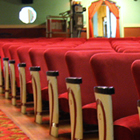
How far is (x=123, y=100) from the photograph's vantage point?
1189 millimetres

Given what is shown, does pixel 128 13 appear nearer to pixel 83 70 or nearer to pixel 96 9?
pixel 96 9

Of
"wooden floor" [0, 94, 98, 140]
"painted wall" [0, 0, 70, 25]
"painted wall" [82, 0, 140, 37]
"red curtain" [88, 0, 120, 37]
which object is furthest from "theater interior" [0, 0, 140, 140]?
"painted wall" [82, 0, 140, 37]

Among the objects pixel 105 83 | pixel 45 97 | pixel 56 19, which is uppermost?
pixel 56 19

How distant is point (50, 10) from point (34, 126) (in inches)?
333

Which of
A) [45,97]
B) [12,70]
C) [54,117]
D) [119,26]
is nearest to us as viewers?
[54,117]

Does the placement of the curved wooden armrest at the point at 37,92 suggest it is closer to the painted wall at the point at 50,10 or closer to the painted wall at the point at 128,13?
the painted wall at the point at 50,10

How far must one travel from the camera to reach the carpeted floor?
58.7 inches

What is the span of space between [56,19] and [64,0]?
698 millimetres

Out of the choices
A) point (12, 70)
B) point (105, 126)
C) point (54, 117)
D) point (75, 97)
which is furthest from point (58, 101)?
point (12, 70)

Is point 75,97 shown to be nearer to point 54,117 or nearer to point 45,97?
A: point 54,117

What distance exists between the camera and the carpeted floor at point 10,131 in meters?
1.49

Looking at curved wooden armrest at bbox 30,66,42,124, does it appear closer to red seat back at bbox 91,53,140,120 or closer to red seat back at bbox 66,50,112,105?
red seat back at bbox 66,50,112,105

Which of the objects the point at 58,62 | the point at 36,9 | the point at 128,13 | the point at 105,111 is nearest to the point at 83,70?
the point at 58,62

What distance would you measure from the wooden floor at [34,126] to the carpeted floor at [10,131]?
0.11 feet
